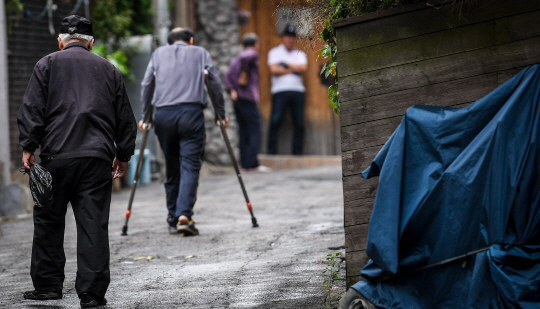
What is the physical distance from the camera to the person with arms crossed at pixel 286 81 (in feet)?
45.5

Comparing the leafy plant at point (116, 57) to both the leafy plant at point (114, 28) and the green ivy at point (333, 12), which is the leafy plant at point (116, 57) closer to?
the leafy plant at point (114, 28)

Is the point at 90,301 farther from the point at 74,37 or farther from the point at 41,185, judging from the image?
the point at 74,37

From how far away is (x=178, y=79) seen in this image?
7.89m

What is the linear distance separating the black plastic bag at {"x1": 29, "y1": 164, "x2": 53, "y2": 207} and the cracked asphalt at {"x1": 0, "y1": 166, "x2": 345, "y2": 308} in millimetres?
669

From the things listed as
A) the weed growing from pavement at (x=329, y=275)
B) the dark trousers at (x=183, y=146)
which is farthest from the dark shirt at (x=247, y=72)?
the weed growing from pavement at (x=329, y=275)

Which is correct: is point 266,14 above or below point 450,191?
above

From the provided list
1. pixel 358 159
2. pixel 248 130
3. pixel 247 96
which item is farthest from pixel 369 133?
pixel 248 130

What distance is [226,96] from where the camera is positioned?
557 inches

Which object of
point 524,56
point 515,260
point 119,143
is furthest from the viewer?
A: point 119,143

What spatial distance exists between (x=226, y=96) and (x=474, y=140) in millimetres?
10668

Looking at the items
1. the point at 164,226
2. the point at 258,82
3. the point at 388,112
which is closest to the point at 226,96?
the point at 258,82

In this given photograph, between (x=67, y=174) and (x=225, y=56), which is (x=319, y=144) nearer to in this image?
(x=225, y=56)

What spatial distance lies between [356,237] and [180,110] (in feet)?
12.9

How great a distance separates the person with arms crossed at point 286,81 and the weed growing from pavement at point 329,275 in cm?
832
